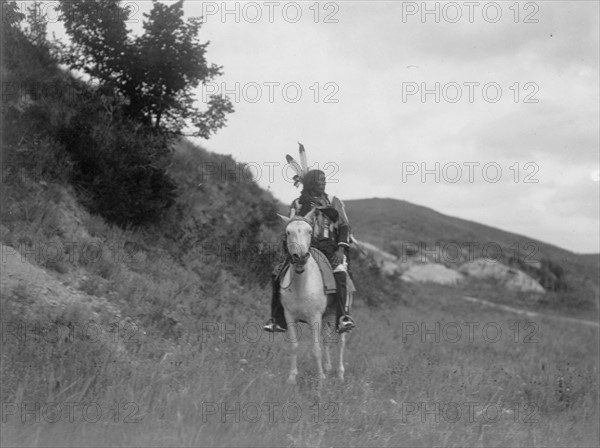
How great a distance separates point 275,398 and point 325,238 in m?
3.29

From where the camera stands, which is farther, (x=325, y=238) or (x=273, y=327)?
(x=325, y=238)

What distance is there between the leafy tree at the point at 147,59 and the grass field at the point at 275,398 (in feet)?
16.9

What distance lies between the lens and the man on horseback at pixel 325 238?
9773 millimetres

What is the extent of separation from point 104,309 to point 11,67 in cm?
745

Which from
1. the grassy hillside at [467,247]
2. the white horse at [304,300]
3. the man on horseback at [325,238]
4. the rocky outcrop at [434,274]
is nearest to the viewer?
the white horse at [304,300]

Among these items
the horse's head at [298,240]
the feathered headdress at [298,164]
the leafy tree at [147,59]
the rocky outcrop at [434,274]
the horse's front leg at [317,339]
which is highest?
the leafy tree at [147,59]

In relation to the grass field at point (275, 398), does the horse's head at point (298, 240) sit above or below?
above

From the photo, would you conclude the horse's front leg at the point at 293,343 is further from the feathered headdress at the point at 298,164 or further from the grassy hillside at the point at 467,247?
the grassy hillside at the point at 467,247

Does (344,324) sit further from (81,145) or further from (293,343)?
(81,145)

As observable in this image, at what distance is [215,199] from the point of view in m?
18.9

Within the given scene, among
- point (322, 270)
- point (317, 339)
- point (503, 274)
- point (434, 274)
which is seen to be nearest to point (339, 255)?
point (322, 270)

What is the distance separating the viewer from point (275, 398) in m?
7.81

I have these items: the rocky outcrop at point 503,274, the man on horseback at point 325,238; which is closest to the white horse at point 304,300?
the man on horseback at point 325,238

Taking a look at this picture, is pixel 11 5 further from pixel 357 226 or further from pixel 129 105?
pixel 357 226
